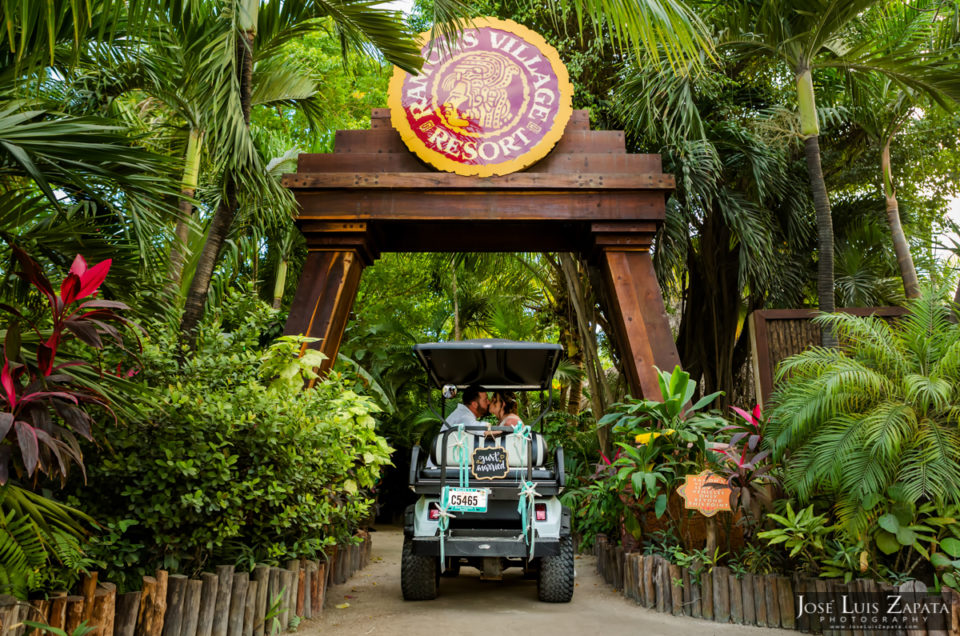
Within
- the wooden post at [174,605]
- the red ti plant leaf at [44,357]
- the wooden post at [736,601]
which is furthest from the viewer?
the wooden post at [736,601]

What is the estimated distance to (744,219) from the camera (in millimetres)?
9383

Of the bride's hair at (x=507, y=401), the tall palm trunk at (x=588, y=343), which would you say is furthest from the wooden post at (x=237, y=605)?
the tall palm trunk at (x=588, y=343)

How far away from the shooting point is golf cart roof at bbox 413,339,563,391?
579 cm

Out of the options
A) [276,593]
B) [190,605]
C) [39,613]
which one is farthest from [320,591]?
[39,613]

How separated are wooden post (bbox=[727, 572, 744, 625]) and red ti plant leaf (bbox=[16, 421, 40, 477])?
4.09 m

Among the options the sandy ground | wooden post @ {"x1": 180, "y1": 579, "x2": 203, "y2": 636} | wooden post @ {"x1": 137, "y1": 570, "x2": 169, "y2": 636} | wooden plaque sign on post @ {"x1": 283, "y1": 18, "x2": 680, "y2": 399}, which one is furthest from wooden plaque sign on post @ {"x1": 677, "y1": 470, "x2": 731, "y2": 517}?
wooden post @ {"x1": 137, "y1": 570, "x2": 169, "y2": 636}

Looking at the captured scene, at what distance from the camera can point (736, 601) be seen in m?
4.51

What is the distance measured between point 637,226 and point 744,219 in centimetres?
295

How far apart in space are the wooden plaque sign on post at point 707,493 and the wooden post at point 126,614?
3.47m

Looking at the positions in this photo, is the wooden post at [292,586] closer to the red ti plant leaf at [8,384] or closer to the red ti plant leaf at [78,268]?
the red ti plant leaf at [8,384]

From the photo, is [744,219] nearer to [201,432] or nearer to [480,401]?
[480,401]

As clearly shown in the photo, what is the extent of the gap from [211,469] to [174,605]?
0.71 meters

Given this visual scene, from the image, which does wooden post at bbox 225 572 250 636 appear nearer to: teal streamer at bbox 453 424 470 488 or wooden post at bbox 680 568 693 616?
teal streamer at bbox 453 424 470 488

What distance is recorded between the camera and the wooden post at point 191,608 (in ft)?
11.9
